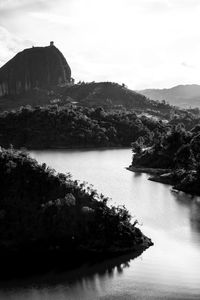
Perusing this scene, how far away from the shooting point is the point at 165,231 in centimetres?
5866

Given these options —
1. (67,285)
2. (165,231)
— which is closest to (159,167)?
Answer: (165,231)

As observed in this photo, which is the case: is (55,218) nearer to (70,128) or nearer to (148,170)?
(148,170)

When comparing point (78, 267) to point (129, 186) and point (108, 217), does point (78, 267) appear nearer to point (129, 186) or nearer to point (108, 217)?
point (108, 217)

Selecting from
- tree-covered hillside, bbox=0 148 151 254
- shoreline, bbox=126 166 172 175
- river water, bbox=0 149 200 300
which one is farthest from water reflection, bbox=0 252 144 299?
shoreline, bbox=126 166 172 175

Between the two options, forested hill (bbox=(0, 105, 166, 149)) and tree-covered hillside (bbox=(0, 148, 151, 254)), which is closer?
tree-covered hillside (bbox=(0, 148, 151, 254))

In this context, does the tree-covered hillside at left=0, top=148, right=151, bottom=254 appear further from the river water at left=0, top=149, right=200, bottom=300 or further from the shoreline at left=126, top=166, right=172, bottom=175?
the shoreline at left=126, top=166, right=172, bottom=175

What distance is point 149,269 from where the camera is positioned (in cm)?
4762

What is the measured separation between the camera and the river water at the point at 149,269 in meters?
43.2

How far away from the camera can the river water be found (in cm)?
4318

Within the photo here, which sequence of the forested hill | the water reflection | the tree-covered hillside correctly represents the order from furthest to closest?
the forested hill < the tree-covered hillside < the water reflection

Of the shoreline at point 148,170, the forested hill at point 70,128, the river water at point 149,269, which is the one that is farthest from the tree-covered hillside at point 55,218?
the forested hill at point 70,128

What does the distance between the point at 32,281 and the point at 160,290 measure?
35.0ft

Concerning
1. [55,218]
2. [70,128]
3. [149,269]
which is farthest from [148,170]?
[70,128]

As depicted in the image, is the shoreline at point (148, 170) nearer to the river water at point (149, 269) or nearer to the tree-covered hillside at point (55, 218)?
the river water at point (149, 269)
